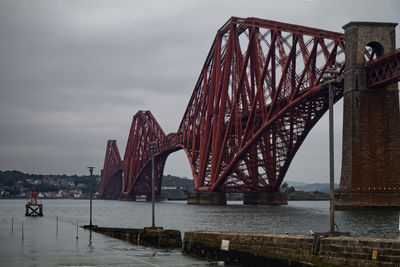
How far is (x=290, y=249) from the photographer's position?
22.9 m

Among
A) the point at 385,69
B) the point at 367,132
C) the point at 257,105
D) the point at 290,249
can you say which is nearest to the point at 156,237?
the point at 290,249

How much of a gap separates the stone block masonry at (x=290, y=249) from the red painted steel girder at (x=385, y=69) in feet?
131

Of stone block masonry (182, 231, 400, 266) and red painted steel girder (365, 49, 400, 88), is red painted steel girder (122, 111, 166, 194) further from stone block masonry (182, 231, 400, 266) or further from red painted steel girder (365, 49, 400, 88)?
stone block masonry (182, 231, 400, 266)

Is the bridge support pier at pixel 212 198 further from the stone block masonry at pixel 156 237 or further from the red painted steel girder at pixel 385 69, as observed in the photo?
the stone block masonry at pixel 156 237

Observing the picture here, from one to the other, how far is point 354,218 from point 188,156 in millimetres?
74132

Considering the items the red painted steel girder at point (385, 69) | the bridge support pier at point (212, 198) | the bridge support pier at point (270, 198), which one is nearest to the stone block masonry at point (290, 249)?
the red painted steel girder at point (385, 69)

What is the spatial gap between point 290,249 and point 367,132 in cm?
4460

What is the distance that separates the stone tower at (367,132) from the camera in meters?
63.4

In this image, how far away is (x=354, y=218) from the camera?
5428 cm

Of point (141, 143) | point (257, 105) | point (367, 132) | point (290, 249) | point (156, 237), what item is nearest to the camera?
point (290, 249)

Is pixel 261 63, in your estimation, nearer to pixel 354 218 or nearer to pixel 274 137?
pixel 274 137

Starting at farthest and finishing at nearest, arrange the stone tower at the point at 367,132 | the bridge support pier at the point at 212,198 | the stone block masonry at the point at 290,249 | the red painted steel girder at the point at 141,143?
the red painted steel girder at the point at 141,143 < the bridge support pier at the point at 212,198 < the stone tower at the point at 367,132 < the stone block masonry at the point at 290,249

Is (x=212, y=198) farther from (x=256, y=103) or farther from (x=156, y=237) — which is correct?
(x=156, y=237)

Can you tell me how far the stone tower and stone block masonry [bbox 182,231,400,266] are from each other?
121ft
